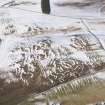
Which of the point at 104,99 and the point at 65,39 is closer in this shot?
the point at 104,99

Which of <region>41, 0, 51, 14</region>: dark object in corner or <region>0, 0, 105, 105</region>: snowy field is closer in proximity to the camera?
<region>0, 0, 105, 105</region>: snowy field

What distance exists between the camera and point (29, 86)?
834 millimetres

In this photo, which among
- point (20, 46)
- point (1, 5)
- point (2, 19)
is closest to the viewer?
point (20, 46)

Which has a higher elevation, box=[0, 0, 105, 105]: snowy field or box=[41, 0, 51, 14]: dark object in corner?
box=[41, 0, 51, 14]: dark object in corner

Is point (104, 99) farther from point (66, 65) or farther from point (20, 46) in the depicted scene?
point (20, 46)

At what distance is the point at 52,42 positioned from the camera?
100 centimetres

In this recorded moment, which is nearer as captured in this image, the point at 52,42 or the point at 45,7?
the point at 52,42

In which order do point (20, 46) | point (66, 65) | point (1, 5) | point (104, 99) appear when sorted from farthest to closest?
point (1, 5) < point (20, 46) < point (66, 65) < point (104, 99)

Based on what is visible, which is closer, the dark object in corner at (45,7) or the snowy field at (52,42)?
the snowy field at (52,42)

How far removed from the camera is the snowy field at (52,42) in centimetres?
86

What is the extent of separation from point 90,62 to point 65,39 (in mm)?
157

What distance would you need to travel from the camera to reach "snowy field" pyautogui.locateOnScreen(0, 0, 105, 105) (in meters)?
0.86

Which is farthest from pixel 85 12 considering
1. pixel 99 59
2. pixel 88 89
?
pixel 88 89

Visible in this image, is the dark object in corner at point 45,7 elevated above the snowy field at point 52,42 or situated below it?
above
